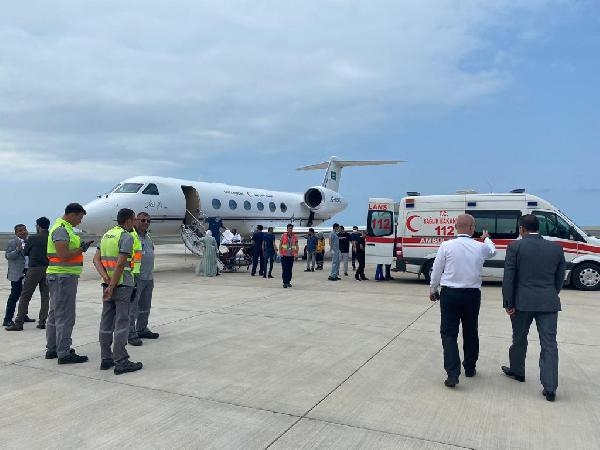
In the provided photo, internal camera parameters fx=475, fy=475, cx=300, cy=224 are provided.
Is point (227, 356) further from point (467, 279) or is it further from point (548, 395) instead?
point (548, 395)

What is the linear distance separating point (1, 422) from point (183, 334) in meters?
3.12

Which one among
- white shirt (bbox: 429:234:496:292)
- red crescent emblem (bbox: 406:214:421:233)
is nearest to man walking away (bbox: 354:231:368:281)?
red crescent emblem (bbox: 406:214:421:233)

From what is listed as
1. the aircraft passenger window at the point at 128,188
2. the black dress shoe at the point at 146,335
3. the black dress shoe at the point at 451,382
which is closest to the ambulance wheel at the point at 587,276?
the black dress shoe at the point at 451,382

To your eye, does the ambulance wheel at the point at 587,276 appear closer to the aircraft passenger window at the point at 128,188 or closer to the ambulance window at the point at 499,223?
the ambulance window at the point at 499,223

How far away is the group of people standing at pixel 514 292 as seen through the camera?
4395 millimetres

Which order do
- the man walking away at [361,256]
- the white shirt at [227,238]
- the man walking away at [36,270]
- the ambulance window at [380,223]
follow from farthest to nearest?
the white shirt at [227,238] < the man walking away at [361,256] < the ambulance window at [380,223] < the man walking away at [36,270]

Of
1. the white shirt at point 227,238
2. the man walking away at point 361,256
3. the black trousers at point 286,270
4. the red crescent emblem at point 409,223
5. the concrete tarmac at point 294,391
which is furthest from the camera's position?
the white shirt at point 227,238

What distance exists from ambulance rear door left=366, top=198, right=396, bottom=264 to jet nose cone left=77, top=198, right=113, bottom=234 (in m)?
8.12

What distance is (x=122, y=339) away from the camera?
4922 millimetres

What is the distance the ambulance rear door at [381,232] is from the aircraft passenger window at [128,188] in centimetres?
788

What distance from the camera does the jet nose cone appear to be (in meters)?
14.5

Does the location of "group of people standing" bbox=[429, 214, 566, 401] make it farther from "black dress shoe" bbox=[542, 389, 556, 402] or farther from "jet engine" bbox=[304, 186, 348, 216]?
"jet engine" bbox=[304, 186, 348, 216]

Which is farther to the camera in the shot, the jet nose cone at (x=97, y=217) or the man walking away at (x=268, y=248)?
the man walking away at (x=268, y=248)

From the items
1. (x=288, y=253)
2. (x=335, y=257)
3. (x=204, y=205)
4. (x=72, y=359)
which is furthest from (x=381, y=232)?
(x=72, y=359)
